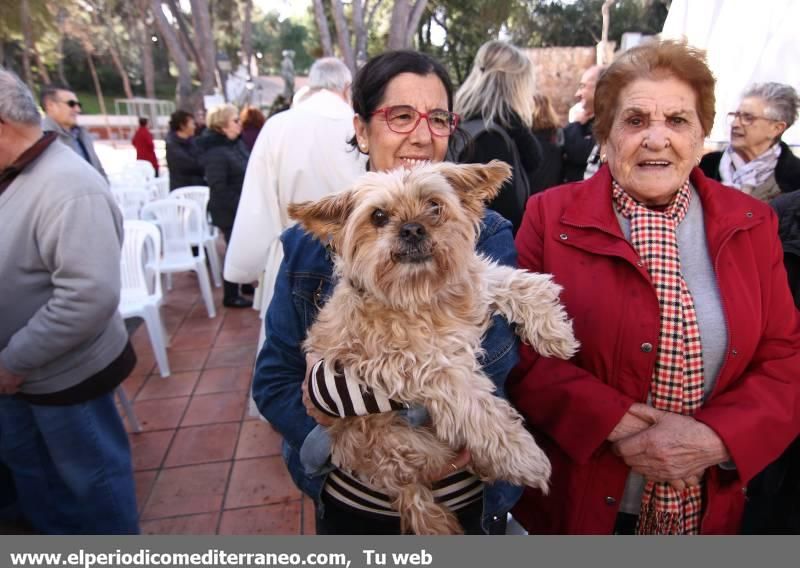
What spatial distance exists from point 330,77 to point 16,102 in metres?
2.09

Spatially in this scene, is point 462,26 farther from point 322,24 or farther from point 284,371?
point 284,371

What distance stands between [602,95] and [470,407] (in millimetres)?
1326

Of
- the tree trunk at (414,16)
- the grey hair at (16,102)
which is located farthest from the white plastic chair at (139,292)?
the tree trunk at (414,16)

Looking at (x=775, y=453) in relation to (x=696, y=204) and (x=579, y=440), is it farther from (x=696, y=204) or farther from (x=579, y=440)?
(x=696, y=204)

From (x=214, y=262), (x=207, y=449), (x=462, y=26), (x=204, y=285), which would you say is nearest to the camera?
(x=207, y=449)

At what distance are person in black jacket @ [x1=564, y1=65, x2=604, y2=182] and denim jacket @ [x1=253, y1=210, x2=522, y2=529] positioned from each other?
3.93 metres

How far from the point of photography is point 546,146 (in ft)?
17.0

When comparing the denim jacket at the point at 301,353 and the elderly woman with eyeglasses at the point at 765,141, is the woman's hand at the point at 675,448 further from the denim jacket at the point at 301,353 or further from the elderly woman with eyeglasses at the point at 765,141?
the elderly woman with eyeglasses at the point at 765,141

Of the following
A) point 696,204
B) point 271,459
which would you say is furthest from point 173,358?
point 696,204

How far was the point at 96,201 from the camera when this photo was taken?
2.45 meters

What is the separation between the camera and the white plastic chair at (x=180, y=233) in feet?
22.0

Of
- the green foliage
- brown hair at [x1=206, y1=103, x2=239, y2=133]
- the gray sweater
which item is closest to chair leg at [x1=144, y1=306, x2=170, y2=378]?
the gray sweater

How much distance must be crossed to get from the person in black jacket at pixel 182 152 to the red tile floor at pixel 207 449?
357 cm

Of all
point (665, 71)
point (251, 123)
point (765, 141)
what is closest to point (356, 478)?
point (665, 71)
